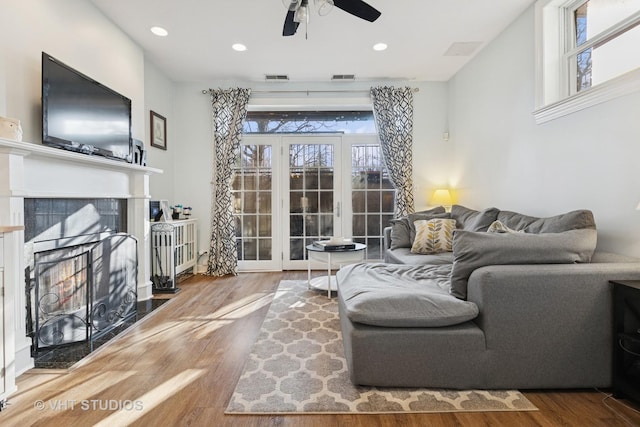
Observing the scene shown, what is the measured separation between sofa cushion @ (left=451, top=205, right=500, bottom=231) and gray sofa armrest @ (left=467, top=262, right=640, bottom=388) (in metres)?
1.40

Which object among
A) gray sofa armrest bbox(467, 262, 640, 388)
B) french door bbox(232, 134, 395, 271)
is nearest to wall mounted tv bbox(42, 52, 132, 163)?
french door bbox(232, 134, 395, 271)

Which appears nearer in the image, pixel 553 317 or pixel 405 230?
pixel 553 317

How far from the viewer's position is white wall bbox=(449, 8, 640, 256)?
2064 mm

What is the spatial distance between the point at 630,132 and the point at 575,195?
0.58 m

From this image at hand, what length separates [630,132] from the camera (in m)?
2.01

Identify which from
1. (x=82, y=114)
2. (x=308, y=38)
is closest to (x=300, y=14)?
(x=308, y=38)

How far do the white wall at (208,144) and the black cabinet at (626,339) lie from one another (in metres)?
3.19

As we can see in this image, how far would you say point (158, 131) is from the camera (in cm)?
415

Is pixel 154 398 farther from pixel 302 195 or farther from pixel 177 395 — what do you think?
pixel 302 195

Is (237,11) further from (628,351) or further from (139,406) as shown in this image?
(628,351)

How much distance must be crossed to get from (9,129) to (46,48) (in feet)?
3.07

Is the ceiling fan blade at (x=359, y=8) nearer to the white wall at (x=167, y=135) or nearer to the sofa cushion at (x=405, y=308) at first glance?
the sofa cushion at (x=405, y=308)

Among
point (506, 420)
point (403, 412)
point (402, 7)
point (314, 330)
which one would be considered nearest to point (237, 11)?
point (402, 7)

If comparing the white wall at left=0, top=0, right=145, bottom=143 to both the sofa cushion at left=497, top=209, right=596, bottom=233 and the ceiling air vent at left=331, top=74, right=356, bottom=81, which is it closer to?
the ceiling air vent at left=331, top=74, right=356, bottom=81
